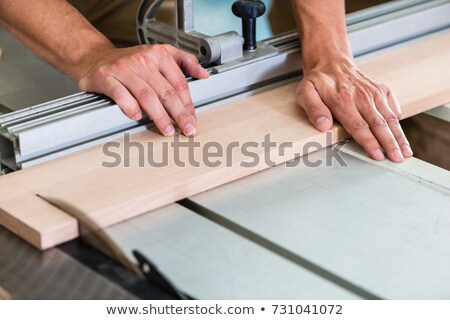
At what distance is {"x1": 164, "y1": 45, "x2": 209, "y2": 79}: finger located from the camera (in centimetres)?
173

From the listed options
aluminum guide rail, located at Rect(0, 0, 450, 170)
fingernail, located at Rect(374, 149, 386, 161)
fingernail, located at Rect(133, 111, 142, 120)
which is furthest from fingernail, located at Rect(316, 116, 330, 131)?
fingernail, located at Rect(133, 111, 142, 120)

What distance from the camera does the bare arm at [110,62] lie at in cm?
162

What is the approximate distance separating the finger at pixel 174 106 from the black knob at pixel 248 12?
0.28 m

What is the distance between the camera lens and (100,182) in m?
1.45

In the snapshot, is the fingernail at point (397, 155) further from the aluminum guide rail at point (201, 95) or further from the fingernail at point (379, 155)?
the aluminum guide rail at point (201, 95)

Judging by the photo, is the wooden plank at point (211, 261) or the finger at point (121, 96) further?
the finger at point (121, 96)

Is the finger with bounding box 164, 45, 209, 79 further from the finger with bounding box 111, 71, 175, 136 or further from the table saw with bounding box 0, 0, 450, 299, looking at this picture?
the finger with bounding box 111, 71, 175, 136

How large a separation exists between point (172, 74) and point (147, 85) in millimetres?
64

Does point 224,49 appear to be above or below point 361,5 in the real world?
above

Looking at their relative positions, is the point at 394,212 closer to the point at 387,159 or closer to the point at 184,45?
the point at 387,159

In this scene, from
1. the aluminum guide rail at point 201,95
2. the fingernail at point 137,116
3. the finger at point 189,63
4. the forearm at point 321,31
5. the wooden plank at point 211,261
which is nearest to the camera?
the wooden plank at point 211,261

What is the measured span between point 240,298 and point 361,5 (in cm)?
172

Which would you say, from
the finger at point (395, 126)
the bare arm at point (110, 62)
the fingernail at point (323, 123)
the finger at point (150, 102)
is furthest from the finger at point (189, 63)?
the finger at point (395, 126)
